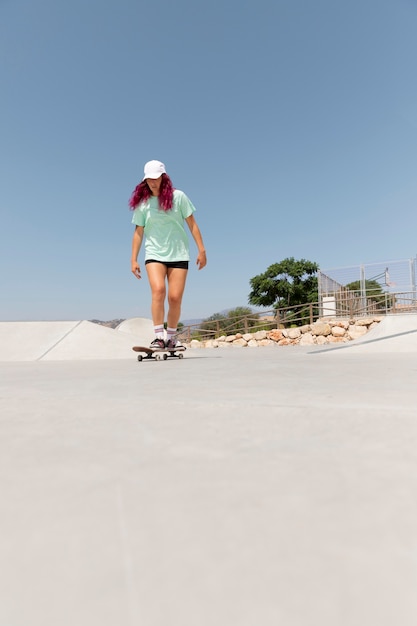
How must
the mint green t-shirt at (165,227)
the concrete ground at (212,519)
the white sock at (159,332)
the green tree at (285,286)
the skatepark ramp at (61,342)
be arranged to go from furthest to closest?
the green tree at (285,286) → the skatepark ramp at (61,342) → the white sock at (159,332) → the mint green t-shirt at (165,227) → the concrete ground at (212,519)

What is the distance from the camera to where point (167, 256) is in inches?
151

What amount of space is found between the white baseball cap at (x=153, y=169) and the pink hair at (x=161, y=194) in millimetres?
78

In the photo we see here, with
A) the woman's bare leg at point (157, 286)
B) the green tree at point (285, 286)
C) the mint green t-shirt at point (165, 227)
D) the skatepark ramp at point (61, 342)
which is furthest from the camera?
the green tree at point (285, 286)

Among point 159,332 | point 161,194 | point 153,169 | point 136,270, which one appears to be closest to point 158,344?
point 159,332

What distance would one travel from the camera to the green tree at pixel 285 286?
33.3m

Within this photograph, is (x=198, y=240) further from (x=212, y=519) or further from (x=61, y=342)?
(x=212, y=519)

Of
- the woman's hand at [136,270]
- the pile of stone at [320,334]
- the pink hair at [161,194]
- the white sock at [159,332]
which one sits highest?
the pink hair at [161,194]

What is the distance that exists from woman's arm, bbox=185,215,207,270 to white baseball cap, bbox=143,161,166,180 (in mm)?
583

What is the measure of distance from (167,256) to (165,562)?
140 inches

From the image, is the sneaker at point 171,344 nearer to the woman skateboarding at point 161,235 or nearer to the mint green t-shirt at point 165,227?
the woman skateboarding at point 161,235

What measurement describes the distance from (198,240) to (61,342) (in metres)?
2.44

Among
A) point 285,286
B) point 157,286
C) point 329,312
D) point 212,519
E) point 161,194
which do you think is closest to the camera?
point 212,519

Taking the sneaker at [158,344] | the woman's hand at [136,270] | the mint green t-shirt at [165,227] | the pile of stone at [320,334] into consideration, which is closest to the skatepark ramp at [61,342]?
the sneaker at [158,344]

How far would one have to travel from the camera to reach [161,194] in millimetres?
3861
